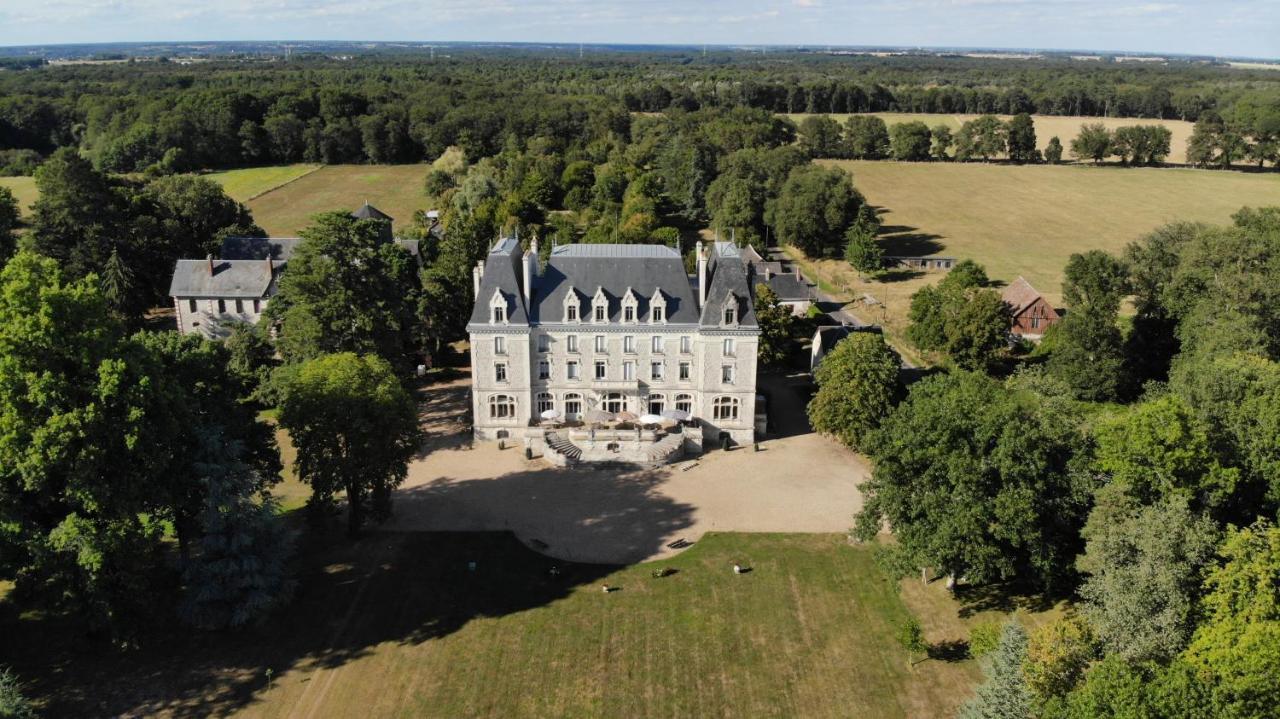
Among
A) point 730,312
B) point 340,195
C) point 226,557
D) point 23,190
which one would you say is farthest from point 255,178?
point 226,557

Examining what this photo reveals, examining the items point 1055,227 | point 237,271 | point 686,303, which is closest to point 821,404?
point 686,303

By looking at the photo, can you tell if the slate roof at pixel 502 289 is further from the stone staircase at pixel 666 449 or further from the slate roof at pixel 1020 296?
the slate roof at pixel 1020 296

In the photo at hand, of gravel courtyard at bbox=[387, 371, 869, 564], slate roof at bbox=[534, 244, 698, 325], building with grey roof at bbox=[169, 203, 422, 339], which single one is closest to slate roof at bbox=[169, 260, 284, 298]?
building with grey roof at bbox=[169, 203, 422, 339]

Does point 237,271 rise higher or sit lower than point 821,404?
higher

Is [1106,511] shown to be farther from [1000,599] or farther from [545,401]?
[545,401]

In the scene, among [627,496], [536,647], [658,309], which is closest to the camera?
[536,647]

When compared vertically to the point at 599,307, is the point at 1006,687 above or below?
below

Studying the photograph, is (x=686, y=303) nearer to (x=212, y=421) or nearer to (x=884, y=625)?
(x=884, y=625)
